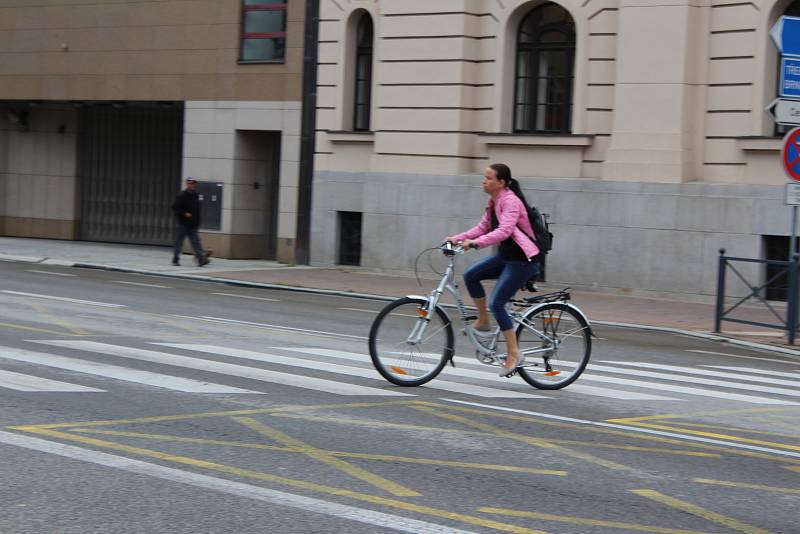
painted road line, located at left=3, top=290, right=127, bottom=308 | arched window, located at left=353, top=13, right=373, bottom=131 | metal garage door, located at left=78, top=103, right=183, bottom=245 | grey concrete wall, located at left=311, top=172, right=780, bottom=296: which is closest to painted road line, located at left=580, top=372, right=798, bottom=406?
grey concrete wall, located at left=311, top=172, right=780, bottom=296

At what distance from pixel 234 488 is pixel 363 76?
798 inches

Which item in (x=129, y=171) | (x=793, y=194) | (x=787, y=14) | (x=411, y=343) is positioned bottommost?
(x=411, y=343)

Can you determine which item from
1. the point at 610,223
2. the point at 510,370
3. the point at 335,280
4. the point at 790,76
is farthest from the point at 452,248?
the point at 335,280

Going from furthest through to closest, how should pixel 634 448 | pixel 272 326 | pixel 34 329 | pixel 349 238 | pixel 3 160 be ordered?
pixel 3 160
pixel 349 238
pixel 272 326
pixel 34 329
pixel 634 448

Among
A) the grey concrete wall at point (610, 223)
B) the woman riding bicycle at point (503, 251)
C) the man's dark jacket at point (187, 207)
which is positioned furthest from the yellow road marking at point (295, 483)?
the man's dark jacket at point (187, 207)

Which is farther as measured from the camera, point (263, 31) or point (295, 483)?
point (263, 31)

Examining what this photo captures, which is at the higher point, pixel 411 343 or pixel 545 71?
pixel 545 71

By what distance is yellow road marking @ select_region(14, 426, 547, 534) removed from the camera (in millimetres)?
5707

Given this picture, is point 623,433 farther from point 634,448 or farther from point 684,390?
point 684,390

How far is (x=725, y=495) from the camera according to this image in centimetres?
646

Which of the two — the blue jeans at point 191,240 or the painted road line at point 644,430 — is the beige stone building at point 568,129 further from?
the painted road line at point 644,430

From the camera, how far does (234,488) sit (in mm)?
6188

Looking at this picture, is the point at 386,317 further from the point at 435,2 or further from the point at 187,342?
the point at 435,2

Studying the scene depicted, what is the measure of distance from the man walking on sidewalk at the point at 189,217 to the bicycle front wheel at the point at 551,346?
1563cm
